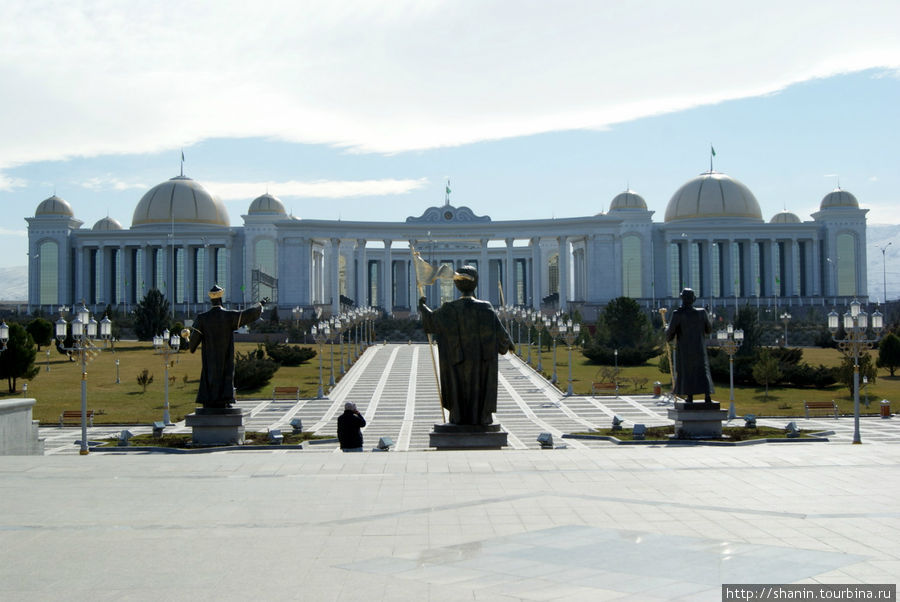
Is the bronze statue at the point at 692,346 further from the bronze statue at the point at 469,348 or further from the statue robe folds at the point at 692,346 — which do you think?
the bronze statue at the point at 469,348

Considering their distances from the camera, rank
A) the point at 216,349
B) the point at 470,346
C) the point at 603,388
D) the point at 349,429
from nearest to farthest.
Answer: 1. the point at 470,346
2. the point at 349,429
3. the point at 216,349
4. the point at 603,388

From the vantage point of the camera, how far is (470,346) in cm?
1529

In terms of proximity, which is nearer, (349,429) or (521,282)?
(349,429)

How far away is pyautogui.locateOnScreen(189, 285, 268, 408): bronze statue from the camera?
18094 millimetres

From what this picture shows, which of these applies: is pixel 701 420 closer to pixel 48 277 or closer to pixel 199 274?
pixel 199 274

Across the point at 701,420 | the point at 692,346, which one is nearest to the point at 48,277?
the point at 692,346

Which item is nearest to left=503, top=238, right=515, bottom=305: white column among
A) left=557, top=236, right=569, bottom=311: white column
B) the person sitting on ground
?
left=557, top=236, right=569, bottom=311: white column

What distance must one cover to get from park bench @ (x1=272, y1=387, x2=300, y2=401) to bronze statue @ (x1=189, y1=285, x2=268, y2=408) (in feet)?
63.4

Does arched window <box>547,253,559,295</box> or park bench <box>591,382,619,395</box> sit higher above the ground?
arched window <box>547,253,559,295</box>

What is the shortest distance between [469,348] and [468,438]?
5.00 feet

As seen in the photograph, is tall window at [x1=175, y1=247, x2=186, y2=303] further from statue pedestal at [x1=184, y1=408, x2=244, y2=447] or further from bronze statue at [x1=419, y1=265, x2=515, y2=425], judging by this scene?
bronze statue at [x1=419, y1=265, x2=515, y2=425]

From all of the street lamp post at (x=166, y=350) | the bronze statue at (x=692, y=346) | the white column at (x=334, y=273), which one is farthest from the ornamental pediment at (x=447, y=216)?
the bronze statue at (x=692, y=346)

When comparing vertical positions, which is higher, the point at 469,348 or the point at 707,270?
the point at 707,270

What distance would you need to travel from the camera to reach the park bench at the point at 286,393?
37.7 m
